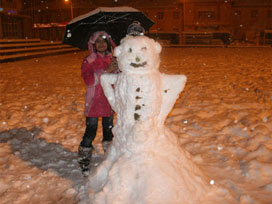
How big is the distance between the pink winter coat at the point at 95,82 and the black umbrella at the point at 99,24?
1.26 ft

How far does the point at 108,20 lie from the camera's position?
3031 millimetres

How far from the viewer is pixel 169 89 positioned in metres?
2.43

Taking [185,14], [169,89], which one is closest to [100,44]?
[169,89]

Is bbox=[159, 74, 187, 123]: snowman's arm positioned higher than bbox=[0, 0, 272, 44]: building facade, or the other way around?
bbox=[0, 0, 272, 44]: building facade

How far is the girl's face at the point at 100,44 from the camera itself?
275 centimetres

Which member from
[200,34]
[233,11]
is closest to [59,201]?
[200,34]

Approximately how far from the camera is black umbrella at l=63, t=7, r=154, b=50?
9.37 feet

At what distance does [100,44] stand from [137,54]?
0.78m

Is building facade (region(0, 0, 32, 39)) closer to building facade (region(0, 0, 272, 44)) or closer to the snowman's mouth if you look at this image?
building facade (region(0, 0, 272, 44))

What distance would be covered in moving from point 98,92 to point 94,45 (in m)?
0.51

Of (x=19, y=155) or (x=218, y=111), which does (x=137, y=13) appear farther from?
(x=218, y=111)

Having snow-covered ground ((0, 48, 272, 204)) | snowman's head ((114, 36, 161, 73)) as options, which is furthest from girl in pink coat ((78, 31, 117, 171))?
snow-covered ground ((0, 48, 272, 204))

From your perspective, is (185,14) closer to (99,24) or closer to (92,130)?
(99,24)

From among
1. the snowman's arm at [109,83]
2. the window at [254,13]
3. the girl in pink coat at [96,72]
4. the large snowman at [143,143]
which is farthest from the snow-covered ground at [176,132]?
the window at [254,13]
